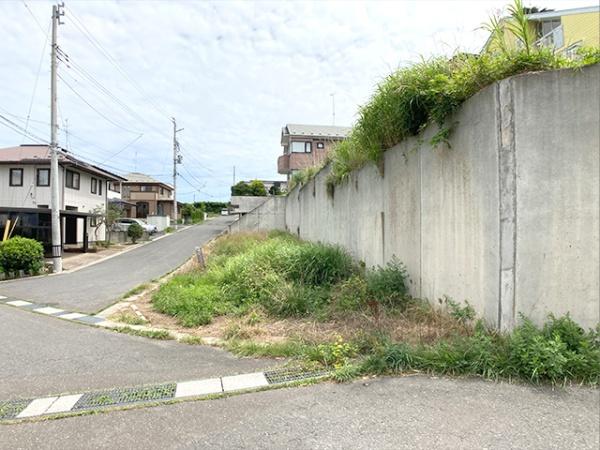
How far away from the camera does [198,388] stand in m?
3.16

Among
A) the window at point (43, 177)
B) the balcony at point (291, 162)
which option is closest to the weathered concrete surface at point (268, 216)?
the balcony at point (291, 162)

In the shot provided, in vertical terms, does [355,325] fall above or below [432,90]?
below

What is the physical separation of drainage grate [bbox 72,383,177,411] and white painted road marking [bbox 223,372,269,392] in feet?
1.50

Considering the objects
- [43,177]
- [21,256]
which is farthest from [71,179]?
[21,256]

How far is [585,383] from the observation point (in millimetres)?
2877

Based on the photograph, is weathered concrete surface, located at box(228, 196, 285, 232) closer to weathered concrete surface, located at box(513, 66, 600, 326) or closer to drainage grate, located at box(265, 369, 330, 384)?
drainage grate, located at box(265, 369, 330, 384)

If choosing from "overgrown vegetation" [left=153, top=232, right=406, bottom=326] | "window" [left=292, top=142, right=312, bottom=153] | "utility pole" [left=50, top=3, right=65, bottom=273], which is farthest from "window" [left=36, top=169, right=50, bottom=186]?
"overgrown vegetation" [left=153, top=232, right=406, bottom=326]

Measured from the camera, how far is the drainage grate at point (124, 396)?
2926mm

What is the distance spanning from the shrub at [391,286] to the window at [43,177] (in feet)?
69.3

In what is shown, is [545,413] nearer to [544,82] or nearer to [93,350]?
[544,82]

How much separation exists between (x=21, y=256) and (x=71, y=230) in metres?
11.5

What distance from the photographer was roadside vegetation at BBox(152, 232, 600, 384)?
3.10 m

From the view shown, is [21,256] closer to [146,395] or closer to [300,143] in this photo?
[146,395]

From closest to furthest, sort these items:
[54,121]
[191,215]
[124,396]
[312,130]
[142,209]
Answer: [124,396] < [54,121] < [312,130] < [142,209] < [191,215]
